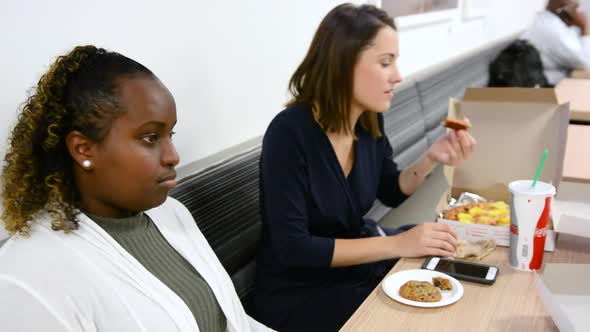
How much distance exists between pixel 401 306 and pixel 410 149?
1.93 m

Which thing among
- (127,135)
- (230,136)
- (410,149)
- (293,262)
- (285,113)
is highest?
(127,135)

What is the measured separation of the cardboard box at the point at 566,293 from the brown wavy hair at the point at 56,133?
30.6 inches

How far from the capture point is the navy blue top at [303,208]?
1.36m

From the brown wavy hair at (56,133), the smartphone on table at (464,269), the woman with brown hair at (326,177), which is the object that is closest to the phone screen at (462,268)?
the smartphone on table at (464,269)

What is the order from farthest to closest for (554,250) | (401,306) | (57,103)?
(554,250) < (401,306) < (57,103)

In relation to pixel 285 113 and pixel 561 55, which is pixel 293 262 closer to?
pixel 285 113

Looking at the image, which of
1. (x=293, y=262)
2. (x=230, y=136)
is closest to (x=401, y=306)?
(x=293, y=262)

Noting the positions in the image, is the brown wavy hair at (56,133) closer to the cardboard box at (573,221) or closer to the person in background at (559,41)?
the cardboard box at (573,221)

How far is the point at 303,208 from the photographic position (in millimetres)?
1383

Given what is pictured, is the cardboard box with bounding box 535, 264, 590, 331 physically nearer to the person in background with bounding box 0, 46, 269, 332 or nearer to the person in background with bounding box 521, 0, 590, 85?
the person in background with bounding box 0, 46, 269, 332

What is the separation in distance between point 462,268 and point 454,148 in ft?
1.27

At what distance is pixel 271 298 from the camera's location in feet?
4.88

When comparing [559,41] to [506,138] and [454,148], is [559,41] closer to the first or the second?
[506,138]

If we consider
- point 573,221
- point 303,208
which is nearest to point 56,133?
point 303,208
